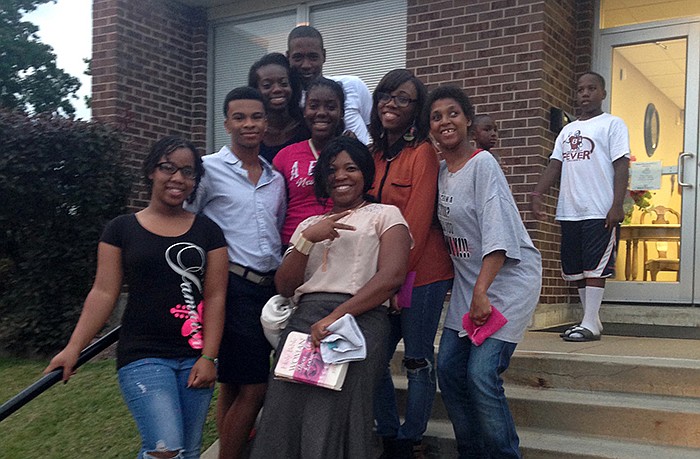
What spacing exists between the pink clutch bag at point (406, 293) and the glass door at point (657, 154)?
407 cm

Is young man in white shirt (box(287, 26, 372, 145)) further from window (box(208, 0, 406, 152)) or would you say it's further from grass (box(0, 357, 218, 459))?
window (box(208, 0, 406, 152))

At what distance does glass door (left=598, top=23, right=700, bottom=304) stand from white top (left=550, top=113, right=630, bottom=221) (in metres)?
1.58

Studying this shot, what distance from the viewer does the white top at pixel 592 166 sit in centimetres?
517

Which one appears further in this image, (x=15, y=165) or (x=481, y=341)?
(x=15, y=165)

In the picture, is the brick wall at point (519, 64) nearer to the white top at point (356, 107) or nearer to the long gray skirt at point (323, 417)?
the white top at point (356, 107)

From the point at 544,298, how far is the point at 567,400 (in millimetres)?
2445

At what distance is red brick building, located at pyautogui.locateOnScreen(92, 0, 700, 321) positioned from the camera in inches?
250

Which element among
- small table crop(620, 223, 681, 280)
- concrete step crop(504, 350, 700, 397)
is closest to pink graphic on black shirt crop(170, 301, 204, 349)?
concrete step crop(504, 350, 700, 397)

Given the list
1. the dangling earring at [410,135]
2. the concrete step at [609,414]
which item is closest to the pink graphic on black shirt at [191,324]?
the dangling earring at [410,135]

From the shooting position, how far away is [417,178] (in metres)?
3.22

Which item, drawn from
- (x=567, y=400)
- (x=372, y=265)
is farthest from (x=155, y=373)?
(x=567, y=400)

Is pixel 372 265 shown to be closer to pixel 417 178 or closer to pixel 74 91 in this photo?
pixel 417 178

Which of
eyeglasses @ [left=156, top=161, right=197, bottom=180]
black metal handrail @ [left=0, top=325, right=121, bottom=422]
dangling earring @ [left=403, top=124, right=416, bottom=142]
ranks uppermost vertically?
dangling earring @ [left=403, top=124, right=416, bottom=142]

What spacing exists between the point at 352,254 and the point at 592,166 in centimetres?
290
